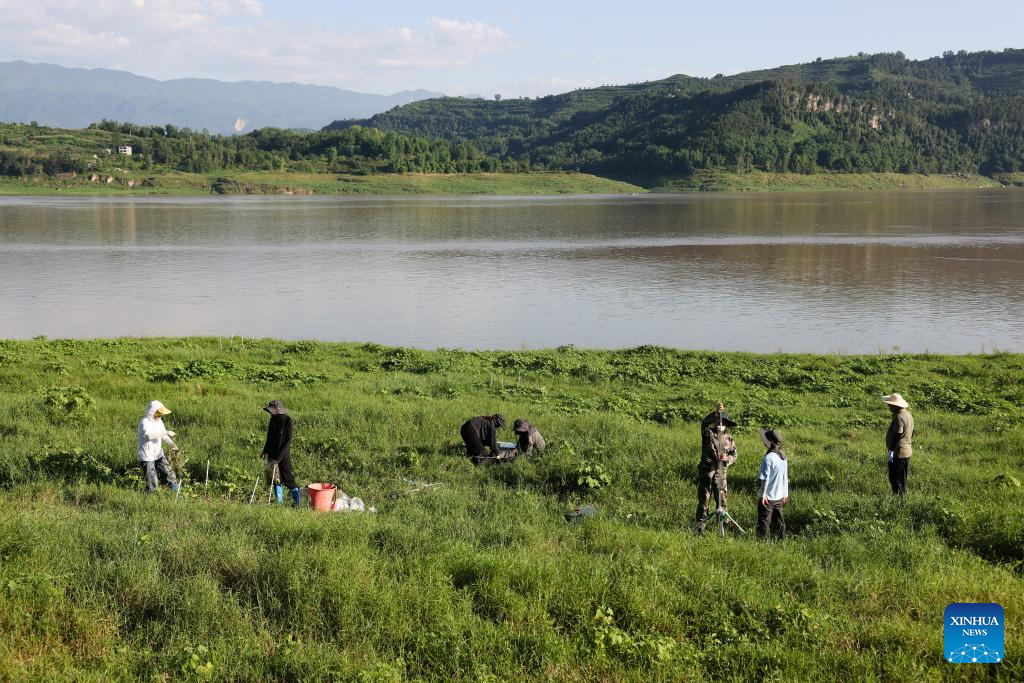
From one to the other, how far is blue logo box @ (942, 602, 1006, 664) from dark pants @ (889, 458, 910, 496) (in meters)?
5.59

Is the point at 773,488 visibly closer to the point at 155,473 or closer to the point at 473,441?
the point at 473,441

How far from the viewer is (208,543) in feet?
34.0

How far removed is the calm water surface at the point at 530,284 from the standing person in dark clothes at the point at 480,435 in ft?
55.6

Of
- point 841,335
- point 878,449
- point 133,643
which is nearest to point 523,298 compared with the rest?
point 841,335

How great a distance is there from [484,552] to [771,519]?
4697mm

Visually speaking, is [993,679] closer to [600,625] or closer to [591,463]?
[600,625]

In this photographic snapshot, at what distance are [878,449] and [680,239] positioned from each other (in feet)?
205

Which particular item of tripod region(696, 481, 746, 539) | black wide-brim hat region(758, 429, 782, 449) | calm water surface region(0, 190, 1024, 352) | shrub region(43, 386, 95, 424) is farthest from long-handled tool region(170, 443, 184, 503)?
calm water surface region(0, 190, 1024, 352)

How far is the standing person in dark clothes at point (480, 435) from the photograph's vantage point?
16.3 metres

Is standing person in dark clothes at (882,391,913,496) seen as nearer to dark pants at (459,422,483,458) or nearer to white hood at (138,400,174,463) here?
dark pants at (459,422,483,458)

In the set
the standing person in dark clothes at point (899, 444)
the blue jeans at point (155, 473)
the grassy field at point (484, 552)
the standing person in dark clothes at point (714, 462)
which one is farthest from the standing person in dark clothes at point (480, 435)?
the standing person in dark clothes at point (899, 444)

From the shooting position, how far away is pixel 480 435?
1631 cm

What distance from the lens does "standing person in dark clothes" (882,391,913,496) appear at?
46.3ft

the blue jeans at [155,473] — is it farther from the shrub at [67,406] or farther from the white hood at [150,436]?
the shrub at [67,406]
